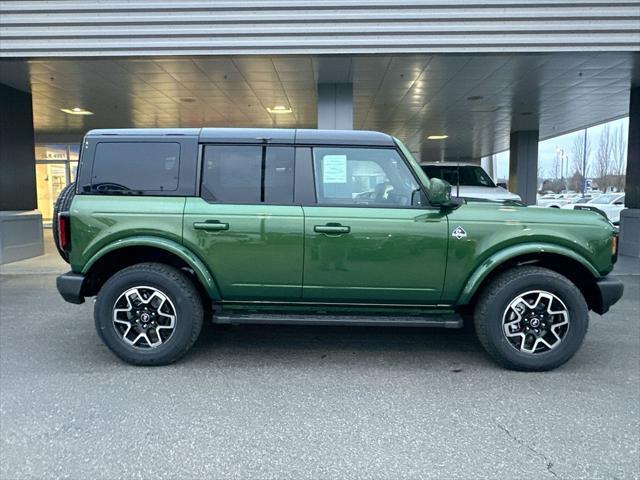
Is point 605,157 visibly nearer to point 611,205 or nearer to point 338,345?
point 611,205

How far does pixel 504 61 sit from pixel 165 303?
722 cm

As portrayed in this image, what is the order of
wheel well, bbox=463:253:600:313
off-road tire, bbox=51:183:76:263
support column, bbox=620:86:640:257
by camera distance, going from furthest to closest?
support column, bbox=620:86:640:257 < off-road tire, bbox=51:183:76:263 < wheel well, bbox=463:253:600:313

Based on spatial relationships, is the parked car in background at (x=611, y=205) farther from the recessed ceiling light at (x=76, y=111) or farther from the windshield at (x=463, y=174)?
the recessed ceiling light at (x=76, y=111)

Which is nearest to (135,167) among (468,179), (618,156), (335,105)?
(335,105)

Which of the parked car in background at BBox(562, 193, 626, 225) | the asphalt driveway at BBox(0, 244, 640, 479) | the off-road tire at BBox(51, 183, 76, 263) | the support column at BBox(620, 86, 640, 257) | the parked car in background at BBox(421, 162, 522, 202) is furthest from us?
the parked car in background at BBox(562, 193, 626, 225)

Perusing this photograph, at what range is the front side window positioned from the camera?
13.1 feet

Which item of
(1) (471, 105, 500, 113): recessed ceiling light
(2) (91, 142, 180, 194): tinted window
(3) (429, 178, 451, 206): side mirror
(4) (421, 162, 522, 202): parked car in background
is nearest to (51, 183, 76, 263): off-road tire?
(2) (91, 142, 180, 194): tinted window

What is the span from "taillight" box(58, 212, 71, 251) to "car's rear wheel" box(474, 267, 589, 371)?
11.7 feet

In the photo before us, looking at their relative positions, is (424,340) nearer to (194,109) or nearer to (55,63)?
(55,63)

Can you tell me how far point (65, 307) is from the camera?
5965mm

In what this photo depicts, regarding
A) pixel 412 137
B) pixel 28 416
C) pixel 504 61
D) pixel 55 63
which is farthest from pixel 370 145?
pixel 412 137

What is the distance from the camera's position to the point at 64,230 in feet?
13.0

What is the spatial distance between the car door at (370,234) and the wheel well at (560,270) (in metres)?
0.45

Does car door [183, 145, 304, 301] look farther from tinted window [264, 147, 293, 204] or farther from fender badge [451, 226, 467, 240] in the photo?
fender badge [451, 226, 467, 240]
